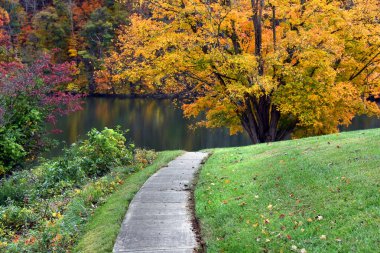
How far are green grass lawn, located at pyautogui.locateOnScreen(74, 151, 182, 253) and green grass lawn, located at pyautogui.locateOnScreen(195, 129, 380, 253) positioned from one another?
1419 mm

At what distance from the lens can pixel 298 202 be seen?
6.70 meters

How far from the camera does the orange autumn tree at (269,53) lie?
53.4 feet

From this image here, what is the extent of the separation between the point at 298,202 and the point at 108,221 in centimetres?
322

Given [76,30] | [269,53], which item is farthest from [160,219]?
[76,30]

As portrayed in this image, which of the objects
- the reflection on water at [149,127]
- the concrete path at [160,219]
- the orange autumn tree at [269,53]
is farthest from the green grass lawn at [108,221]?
the reflection on water at [149,127]

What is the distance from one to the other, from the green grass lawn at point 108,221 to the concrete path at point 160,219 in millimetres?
119

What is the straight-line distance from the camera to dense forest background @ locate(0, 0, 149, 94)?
5919 cm

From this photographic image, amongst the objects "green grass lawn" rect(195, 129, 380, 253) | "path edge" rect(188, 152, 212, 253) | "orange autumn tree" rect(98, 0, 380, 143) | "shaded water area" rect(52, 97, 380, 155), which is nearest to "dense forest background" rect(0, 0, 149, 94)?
"shaded water area" rect(52, 97, 380, 155)

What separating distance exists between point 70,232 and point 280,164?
4999 mm

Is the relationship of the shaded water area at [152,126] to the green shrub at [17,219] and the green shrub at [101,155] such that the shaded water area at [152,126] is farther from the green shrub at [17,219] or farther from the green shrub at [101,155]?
the green shrub at [17,219]

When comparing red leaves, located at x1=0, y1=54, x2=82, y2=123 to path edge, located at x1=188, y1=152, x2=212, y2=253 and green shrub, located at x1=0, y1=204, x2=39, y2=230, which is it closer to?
green shrub, located at x1=0, y1=204, x2=39, y2=230

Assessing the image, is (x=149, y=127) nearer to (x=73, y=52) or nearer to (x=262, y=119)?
(x=262, y=119)

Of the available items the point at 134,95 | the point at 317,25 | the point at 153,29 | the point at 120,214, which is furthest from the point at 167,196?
the point at 134,95

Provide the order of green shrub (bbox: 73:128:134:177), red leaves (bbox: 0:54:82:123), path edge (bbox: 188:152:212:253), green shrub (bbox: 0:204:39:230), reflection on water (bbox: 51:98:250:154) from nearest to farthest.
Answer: path edge (bbox: 188:152:212:253)
green shrub (bbox: 0:204:39:230)
green shrub (bbox: 73:128:134:177)
red leaves (bbox: 0:54:82:123)
reflection on water (bbox: 51:98:250:154)
